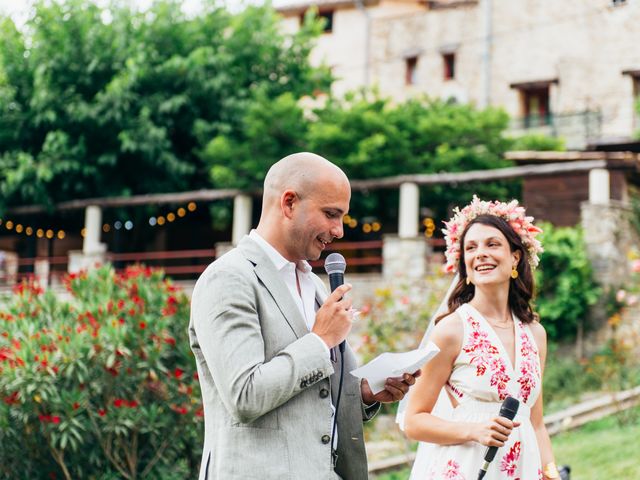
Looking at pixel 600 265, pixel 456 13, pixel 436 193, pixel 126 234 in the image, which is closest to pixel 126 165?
pixel 126 234

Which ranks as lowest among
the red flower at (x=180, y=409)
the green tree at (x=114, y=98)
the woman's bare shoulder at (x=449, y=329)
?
the red flower at (x=180, y=409)

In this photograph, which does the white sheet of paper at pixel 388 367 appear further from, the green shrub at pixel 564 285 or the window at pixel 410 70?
the window at pixel 410 70

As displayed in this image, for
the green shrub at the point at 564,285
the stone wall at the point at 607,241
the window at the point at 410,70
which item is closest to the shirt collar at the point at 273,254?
the green shrub at the point at 564,285

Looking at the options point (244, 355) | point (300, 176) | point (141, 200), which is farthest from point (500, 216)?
point (141, 200)

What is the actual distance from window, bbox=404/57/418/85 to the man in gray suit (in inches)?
1092

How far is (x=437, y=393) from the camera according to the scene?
409 cm

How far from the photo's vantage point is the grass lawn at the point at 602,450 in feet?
26.7

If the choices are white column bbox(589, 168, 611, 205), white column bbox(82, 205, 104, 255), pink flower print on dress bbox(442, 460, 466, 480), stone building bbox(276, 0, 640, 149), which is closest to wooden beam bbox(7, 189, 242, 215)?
white column bbox(82, 205, 104, 255)

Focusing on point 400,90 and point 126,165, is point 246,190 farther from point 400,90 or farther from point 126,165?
point 400,90

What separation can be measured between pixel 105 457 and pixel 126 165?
14.1 meters

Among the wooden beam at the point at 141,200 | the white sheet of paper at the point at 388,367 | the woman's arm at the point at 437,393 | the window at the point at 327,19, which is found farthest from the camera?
the window at the point at 327,19

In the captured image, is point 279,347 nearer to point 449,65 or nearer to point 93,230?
point 93,230

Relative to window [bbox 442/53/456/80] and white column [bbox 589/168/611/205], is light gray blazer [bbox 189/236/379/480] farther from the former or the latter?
window [bbox 442/53/456/80]

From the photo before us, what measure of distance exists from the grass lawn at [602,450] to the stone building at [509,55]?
15497 mm
